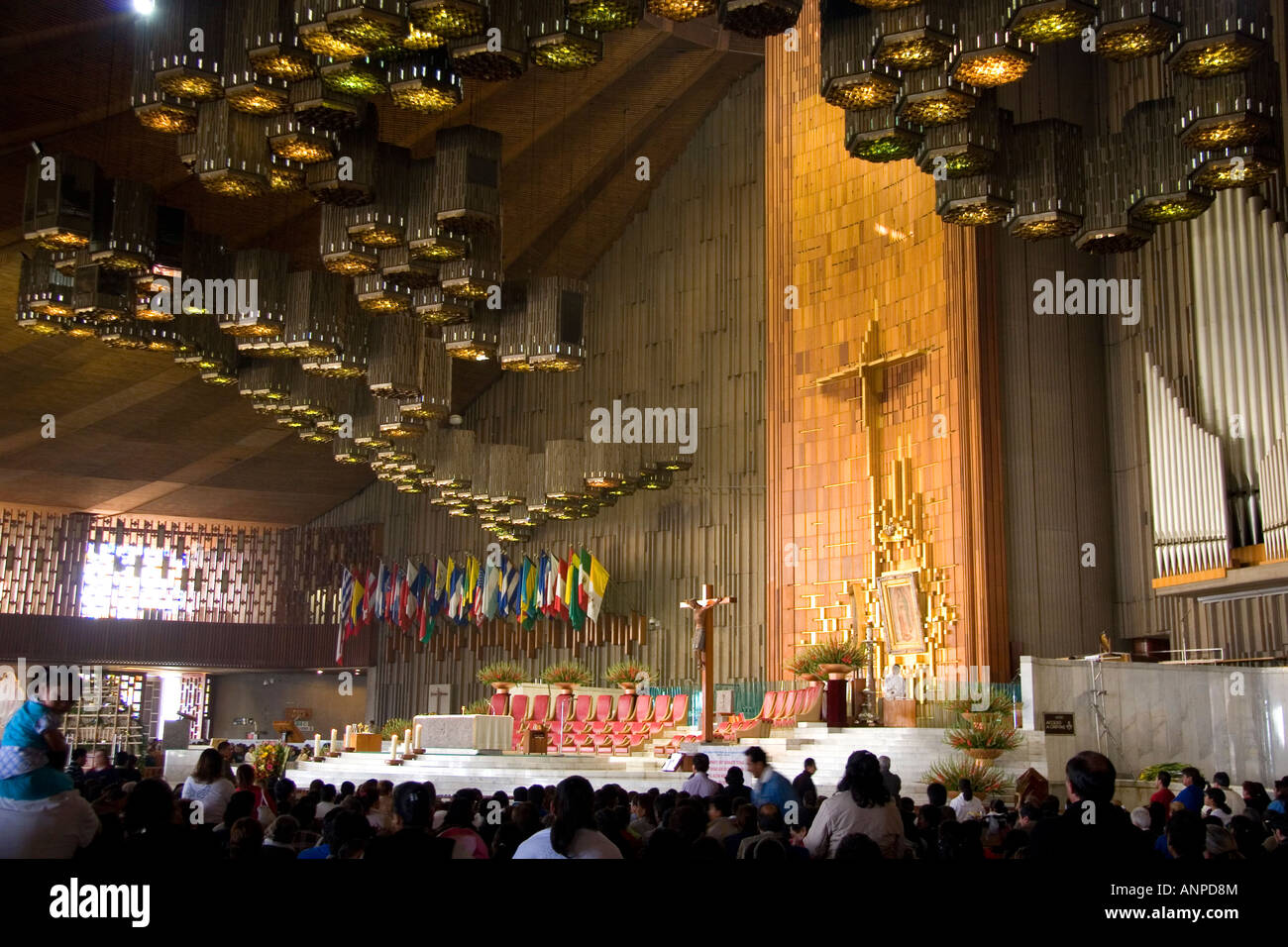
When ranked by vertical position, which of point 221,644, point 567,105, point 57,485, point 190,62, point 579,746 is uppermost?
point 567,105

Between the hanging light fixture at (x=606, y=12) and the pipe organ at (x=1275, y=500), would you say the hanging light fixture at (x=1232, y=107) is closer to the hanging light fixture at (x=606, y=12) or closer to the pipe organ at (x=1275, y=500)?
the pipe organ at (x=1275, y=500)

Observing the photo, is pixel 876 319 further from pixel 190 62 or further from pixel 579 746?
pixel 190 62

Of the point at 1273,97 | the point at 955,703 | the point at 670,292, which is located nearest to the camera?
the point at 1273,97

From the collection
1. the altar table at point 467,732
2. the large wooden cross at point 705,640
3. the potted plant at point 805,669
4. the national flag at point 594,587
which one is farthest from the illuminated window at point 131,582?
the potted plant at point 805,669

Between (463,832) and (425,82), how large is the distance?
8.70 metres

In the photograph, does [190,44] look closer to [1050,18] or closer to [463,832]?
[1050,18]

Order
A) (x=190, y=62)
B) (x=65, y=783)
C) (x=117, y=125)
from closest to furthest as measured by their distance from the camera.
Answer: (x=65, y=783) < (x=190, y=62) < (x=117, y=125)

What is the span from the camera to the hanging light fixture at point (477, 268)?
14.7m

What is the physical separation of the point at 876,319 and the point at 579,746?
302 inches

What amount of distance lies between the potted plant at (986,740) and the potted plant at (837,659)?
2.68 metres

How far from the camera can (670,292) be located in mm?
25781

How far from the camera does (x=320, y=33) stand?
10.8 metres

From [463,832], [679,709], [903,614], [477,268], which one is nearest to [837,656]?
[903,614]

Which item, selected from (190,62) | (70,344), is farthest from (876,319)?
(70,344)
